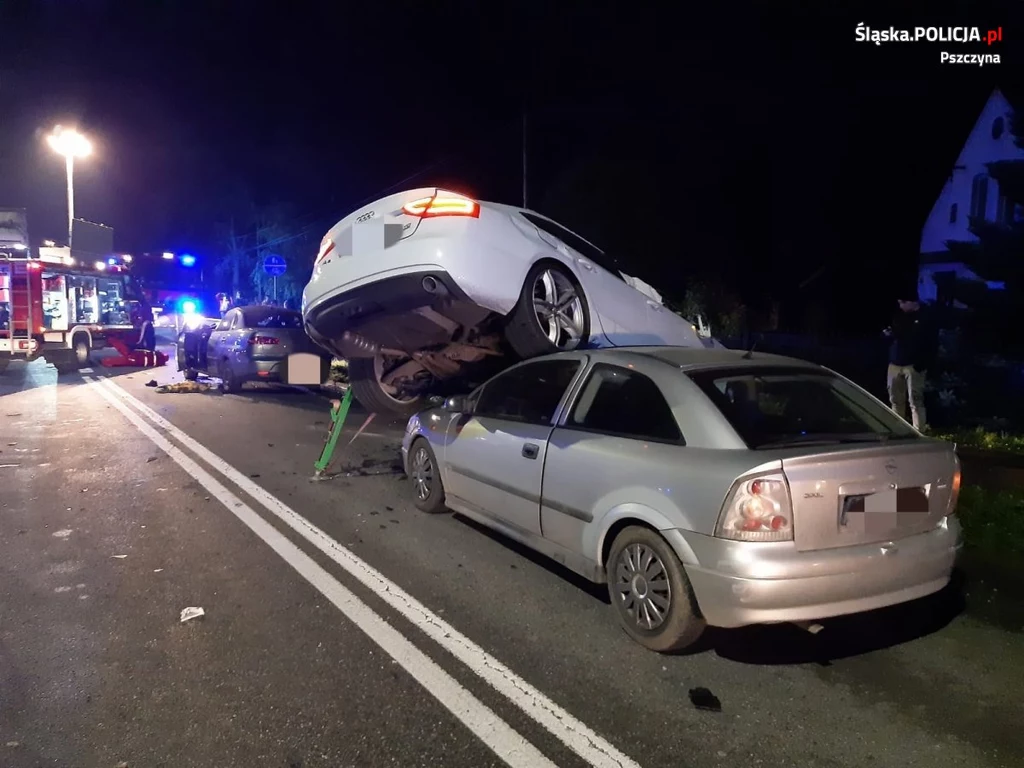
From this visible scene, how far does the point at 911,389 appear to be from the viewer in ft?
27.2

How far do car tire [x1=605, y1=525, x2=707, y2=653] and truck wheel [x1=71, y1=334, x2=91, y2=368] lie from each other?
19.5m

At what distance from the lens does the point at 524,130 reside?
53.0 feet

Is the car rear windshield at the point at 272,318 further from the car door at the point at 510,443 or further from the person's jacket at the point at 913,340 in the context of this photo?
the person's jacket at the point at 913,340

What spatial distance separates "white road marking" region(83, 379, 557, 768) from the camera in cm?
291

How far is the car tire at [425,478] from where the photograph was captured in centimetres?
594

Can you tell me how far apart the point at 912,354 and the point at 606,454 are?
18.9ft

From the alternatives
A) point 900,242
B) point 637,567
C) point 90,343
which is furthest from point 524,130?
point 900,242

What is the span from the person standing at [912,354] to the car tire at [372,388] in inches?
206

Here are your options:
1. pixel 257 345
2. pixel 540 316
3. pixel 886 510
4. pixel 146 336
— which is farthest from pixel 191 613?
pixel 146 336

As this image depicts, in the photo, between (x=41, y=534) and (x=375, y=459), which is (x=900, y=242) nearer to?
(x=375, y=459)

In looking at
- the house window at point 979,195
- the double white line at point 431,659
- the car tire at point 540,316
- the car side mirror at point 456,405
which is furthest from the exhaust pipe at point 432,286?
the house window at point 979,195

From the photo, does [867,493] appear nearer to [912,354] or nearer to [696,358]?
[696,358]

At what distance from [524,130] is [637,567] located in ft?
45.5

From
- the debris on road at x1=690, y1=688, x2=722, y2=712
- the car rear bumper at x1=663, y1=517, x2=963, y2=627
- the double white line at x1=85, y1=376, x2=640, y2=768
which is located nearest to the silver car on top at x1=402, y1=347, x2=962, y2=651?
the car rear bumper at x1=663, y1=517, x2=963, y2=627
